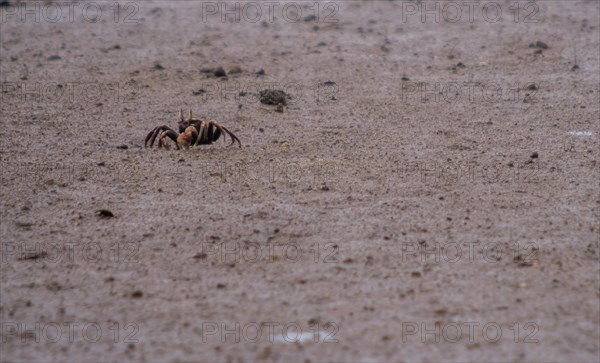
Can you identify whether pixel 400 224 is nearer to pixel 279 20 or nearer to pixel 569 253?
pixel 569 253

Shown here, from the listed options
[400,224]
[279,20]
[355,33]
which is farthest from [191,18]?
[400,224]

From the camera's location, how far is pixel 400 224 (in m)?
5.43

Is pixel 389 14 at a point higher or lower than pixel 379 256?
higher

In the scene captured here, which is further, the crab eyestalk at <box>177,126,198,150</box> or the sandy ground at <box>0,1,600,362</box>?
the crab eyestalk at <box>177,126,198,150</box>

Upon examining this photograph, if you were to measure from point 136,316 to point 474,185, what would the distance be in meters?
2.91

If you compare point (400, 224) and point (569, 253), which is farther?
point (400, 224)

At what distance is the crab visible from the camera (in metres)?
7.20

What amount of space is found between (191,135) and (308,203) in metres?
1.80

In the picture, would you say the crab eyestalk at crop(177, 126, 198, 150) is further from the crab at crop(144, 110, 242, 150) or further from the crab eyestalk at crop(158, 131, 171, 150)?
the crab eyestalk at crop(158, 131, 171, 150)

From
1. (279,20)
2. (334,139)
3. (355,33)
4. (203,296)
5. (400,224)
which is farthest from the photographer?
(279,20)

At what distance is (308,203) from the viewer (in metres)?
5.82

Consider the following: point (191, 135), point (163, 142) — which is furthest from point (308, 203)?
point (163, 142)

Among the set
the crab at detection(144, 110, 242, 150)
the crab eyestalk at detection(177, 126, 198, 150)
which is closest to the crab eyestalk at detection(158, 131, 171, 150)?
the crab at detection(144, 110, 242, 150)

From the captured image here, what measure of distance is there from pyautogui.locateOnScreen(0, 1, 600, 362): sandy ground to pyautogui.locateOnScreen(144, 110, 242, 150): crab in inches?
4.3
